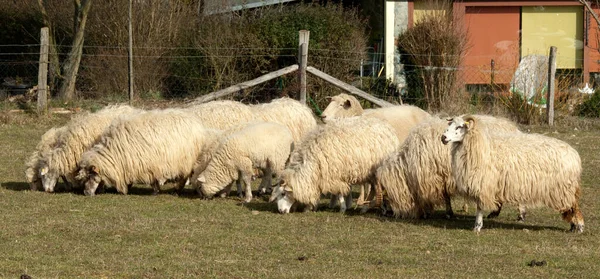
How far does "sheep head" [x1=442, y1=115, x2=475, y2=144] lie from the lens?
10672 mm

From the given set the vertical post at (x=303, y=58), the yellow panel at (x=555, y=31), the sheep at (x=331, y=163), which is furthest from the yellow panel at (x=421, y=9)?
the sheep at (x=331, y=163)

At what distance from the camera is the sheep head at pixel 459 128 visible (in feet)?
35.0

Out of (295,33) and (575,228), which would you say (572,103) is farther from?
(575,228)

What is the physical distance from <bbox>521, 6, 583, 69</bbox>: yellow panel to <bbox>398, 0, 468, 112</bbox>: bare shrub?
13.8ft

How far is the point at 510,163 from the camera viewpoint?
10.6m

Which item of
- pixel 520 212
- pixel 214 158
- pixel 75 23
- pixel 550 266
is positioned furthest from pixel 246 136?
pixel 75 23

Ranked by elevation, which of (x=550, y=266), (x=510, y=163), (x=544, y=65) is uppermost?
(x=544, y=65)

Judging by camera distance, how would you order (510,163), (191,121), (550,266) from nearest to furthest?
1. (550,266)
2. (510,163)
3. (191,121)

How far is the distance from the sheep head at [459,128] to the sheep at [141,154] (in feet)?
13.5

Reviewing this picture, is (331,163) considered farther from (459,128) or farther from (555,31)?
(555,31)

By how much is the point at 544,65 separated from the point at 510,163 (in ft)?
41.5

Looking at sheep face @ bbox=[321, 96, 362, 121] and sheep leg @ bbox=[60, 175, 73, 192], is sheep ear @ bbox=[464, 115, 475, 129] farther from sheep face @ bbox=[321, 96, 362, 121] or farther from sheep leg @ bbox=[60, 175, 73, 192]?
sheep leg @ bbox=[60, 175, 73, 192]

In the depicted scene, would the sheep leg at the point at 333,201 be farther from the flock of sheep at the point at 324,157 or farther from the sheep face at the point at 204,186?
the sheep face at the point at 204,186

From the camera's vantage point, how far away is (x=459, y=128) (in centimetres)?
1070
